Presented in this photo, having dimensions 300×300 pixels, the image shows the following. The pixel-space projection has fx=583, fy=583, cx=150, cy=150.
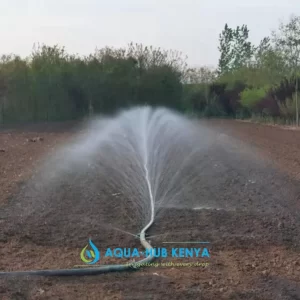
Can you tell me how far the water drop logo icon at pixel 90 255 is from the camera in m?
5.32

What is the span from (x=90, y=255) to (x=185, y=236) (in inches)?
43.1

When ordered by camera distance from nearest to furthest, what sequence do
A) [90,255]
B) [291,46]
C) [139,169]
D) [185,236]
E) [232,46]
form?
[90,255], [185,236], [139,169], [291,46], [232,46]

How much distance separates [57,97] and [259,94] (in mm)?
11193

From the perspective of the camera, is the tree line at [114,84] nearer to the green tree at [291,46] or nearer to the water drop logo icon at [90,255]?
the green tree at [291,46]

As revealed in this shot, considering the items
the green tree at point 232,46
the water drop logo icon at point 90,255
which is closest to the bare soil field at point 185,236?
the water drop logo icon at point 90,255

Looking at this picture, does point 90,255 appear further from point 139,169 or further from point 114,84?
point 114,84

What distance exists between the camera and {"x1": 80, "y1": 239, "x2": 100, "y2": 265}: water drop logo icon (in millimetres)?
5320

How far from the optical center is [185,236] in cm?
609

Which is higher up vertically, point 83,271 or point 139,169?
point 139,169

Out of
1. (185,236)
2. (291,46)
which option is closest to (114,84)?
(291,46)

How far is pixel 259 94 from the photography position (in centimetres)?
3266

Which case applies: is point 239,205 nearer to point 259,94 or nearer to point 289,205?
point 289,205

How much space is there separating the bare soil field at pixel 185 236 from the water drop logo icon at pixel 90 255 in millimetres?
62

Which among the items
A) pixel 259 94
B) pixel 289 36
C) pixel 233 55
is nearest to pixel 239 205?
pixel 289 36
